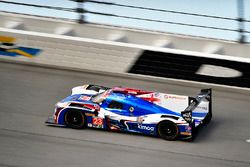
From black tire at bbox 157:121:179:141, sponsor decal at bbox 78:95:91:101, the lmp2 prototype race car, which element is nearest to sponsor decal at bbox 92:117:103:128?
the lmp2 prototype race car

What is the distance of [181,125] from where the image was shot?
12.7 meters

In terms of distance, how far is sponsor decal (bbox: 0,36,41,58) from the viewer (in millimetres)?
17438

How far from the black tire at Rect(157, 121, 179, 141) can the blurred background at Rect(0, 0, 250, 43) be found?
4563 mm

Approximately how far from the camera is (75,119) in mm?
13562

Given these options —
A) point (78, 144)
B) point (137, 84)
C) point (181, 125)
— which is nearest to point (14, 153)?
point (78, 144)

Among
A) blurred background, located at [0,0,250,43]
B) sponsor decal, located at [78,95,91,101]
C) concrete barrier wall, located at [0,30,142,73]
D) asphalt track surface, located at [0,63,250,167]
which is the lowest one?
asphalt track surface, located at [0,63,250,167]

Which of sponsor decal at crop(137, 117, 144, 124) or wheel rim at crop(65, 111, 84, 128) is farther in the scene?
wheel rim at crop(65, 111, 84, 128)

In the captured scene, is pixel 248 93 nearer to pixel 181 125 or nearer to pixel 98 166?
pixel 181 125

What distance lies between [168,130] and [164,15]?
6.60m

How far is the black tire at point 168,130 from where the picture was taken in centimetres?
1282

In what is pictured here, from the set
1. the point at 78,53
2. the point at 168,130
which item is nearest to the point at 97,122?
the point at 168,130

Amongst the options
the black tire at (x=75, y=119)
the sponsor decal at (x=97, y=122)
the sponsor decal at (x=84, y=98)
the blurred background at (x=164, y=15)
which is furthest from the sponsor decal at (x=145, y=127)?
the blurred background at (x=164, y=15)

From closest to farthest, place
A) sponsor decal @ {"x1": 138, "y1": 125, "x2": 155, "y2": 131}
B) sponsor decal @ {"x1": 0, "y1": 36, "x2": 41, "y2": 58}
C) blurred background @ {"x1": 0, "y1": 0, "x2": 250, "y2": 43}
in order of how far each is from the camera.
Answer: sponsor decal @ {"x1": 138, "y1": 125, "x2": 155, "y2": 131} → blurred background @ {"x1": 0, "y1": 0, "x2": 250, "y2": 43} → sponsor decal @ {"x1": 0, "y1": 36, "x2": 41, "y2": 58}

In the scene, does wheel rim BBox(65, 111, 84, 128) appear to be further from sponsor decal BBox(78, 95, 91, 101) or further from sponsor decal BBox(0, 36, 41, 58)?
sponsor decal BBox(0, 36, 41, 58)
